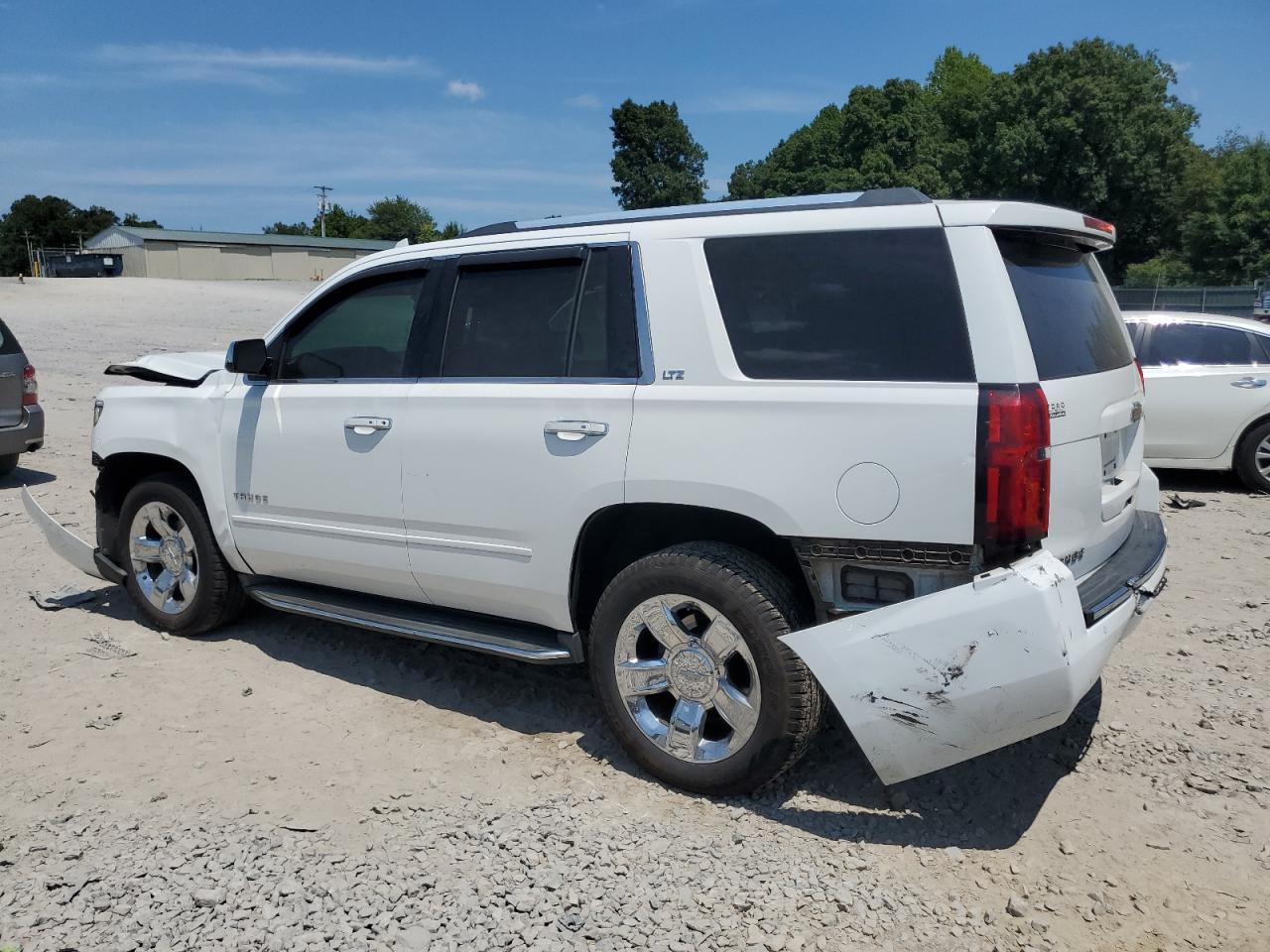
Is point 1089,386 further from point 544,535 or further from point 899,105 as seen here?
point 899,105

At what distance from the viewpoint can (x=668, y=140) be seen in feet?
301

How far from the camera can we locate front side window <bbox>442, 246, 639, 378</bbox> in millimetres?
3811

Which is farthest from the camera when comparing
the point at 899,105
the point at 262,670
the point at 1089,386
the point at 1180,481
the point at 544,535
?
the point at 899,105

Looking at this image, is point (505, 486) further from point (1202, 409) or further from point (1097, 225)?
point (1202, 409)

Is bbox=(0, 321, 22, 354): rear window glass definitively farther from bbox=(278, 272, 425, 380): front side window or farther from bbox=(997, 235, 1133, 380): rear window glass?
bbox=(997, 235, 1133, 380): rear window glass

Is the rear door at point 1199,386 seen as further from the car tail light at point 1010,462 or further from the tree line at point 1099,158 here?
the tree line at point 1099,158

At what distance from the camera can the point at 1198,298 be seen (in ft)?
101

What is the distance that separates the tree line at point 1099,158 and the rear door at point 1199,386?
4195cm

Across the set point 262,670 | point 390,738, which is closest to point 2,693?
point 262,670

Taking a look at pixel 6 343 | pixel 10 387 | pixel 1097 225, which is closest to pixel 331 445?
pixel 1097 225

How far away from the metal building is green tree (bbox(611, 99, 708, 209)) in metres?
25.9

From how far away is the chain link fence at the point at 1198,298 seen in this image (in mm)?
28297

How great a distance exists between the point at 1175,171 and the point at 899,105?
18.1 metres

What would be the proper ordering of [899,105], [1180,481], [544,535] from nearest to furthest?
[544,535], [1180,481], [899,105]
